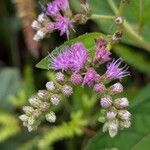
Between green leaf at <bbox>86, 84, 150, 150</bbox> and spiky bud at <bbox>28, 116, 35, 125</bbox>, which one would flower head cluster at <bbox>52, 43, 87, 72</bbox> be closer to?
spiky bud at <bbox>28, 116, 35, 125</bbox>

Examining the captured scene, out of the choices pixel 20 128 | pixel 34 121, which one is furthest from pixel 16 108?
pixel 34 121

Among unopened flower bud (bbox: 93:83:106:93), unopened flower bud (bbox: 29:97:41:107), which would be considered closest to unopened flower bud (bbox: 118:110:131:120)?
unopened flower bud (bbox: 93:83:106:93)

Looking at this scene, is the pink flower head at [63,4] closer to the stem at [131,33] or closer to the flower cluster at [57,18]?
the flower cluster at [57,18]

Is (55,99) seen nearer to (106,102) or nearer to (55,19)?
(106,102)

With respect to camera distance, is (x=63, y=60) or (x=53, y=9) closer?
(x=63, y=60)

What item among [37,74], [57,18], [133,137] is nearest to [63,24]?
[57,18]

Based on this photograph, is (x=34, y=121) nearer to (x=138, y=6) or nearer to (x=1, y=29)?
(x=138, y=6)

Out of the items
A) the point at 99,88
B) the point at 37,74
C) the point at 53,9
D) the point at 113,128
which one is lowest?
the point at 37,74
